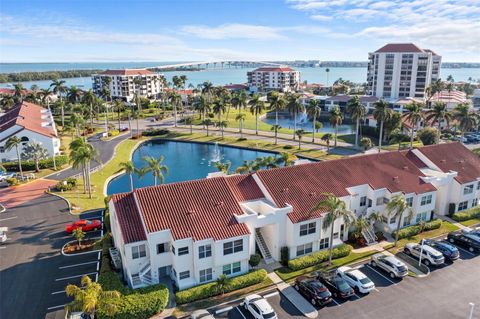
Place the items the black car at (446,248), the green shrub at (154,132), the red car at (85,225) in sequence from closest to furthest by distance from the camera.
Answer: the black car at (446,248) → the red car at (85,225) → the green shrub at (154,132)

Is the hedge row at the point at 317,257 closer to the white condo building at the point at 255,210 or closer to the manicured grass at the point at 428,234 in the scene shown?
the white condo building at the point at 255,210

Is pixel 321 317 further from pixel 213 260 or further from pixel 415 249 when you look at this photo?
pixel 415 249

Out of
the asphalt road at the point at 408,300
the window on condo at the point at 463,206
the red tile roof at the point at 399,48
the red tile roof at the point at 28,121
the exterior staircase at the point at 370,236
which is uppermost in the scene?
the red tile roof at the point at 399,48

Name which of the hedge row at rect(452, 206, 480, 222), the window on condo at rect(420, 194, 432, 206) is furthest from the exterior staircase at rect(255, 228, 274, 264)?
the hedge row at rect(452, 206, 480, 222)

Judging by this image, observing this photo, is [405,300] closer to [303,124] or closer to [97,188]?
[97,188]

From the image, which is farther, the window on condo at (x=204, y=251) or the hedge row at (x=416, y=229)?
the hedge row at (x=416, y=229)

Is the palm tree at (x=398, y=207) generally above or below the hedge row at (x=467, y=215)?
above

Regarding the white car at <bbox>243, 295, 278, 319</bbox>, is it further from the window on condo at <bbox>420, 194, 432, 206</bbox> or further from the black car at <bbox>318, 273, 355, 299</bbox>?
the window on condo at <bbox>420, 194, 432, 206</bbox>

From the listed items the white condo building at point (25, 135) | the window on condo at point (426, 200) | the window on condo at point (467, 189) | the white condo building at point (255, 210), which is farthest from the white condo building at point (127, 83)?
the window on condo at point (426, 200)
